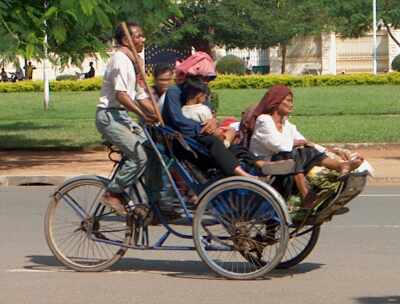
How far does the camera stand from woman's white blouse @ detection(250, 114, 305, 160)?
8.92 m

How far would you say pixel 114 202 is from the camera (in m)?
9.02

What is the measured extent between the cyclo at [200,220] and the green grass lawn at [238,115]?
13.7 m

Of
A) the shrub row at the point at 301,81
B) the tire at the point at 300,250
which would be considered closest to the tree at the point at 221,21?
the shrub row at the point at 301,81

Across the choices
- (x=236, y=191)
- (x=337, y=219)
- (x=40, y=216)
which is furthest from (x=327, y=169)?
(x=40, y=216)

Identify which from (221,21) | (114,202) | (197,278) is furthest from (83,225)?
(221,21)

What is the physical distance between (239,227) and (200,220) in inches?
12.3

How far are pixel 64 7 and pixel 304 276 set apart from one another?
10156 millimetres

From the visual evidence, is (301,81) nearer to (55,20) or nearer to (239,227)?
(55,20)

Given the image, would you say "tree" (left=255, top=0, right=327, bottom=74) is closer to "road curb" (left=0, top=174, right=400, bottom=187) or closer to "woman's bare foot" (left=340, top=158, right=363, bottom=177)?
"road curb" (left=0, top=174, right=400, bottom=187)

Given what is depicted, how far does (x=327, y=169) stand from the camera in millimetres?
8750

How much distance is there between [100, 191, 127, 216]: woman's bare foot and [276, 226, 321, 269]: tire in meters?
1.39

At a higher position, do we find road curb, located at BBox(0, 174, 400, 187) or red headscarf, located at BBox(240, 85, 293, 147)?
red headscarf, located at BBox(240, 85, 293, 147)

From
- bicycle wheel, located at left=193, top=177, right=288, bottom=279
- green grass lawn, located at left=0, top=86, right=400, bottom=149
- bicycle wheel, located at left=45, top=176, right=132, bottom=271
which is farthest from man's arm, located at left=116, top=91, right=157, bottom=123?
green grass lawn, located at left=0, top=86, right=400, bottom=149

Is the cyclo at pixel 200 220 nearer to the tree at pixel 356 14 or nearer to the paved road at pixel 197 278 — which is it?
the paved road at pixel 197 278
